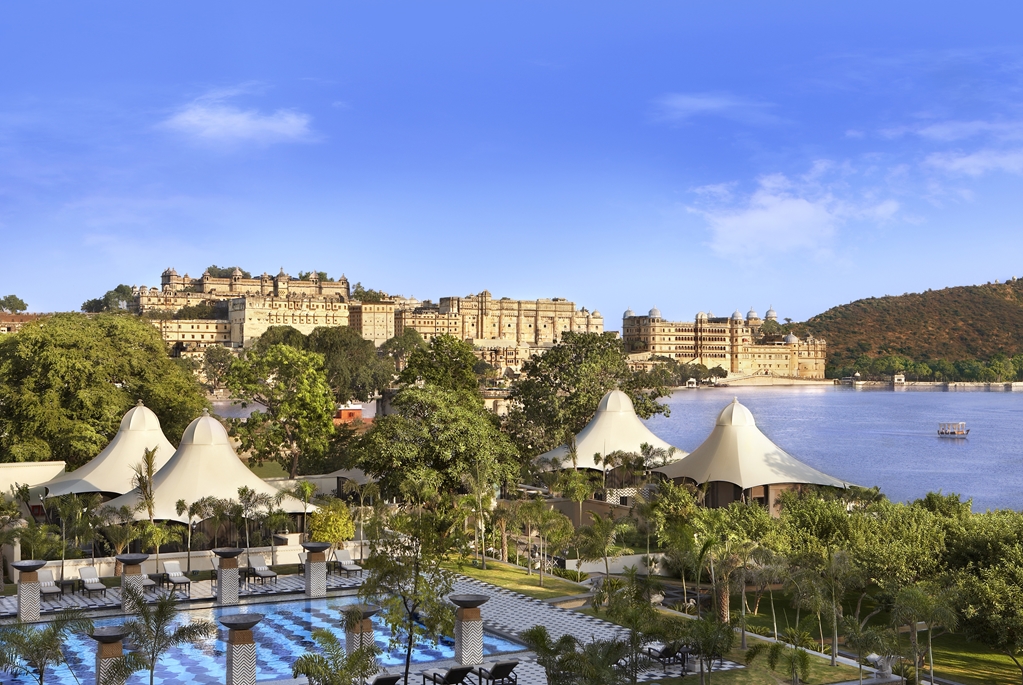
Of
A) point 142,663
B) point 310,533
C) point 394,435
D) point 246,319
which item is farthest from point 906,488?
point 246,319

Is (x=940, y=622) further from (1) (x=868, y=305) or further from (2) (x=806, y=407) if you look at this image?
(1) (x=868, y=305)

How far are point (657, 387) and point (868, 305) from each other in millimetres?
132966

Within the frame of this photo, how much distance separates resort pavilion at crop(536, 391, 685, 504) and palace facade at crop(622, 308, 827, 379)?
416 ft

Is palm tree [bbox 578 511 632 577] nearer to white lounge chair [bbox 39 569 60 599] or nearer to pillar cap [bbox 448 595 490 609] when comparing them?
pillar cap [bbox 448 595 490 609]

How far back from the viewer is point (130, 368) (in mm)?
31531

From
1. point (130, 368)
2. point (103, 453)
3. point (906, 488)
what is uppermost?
point (130, 368)

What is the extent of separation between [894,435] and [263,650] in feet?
215

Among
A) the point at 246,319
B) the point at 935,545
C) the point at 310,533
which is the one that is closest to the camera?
the point at 935,545

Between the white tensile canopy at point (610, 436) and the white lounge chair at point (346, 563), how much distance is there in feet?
35.5

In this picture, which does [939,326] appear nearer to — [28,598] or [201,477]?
[201,477]

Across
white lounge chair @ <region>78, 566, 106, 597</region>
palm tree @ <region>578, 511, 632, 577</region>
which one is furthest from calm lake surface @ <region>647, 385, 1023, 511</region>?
white lounge chair @ <region>78, 566, 106, 597</region>

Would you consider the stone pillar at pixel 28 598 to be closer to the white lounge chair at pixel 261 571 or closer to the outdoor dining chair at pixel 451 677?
the white lounge chair at pixel 261 571

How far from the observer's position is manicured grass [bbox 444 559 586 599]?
59.6 ft

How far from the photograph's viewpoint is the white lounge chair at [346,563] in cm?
1972
